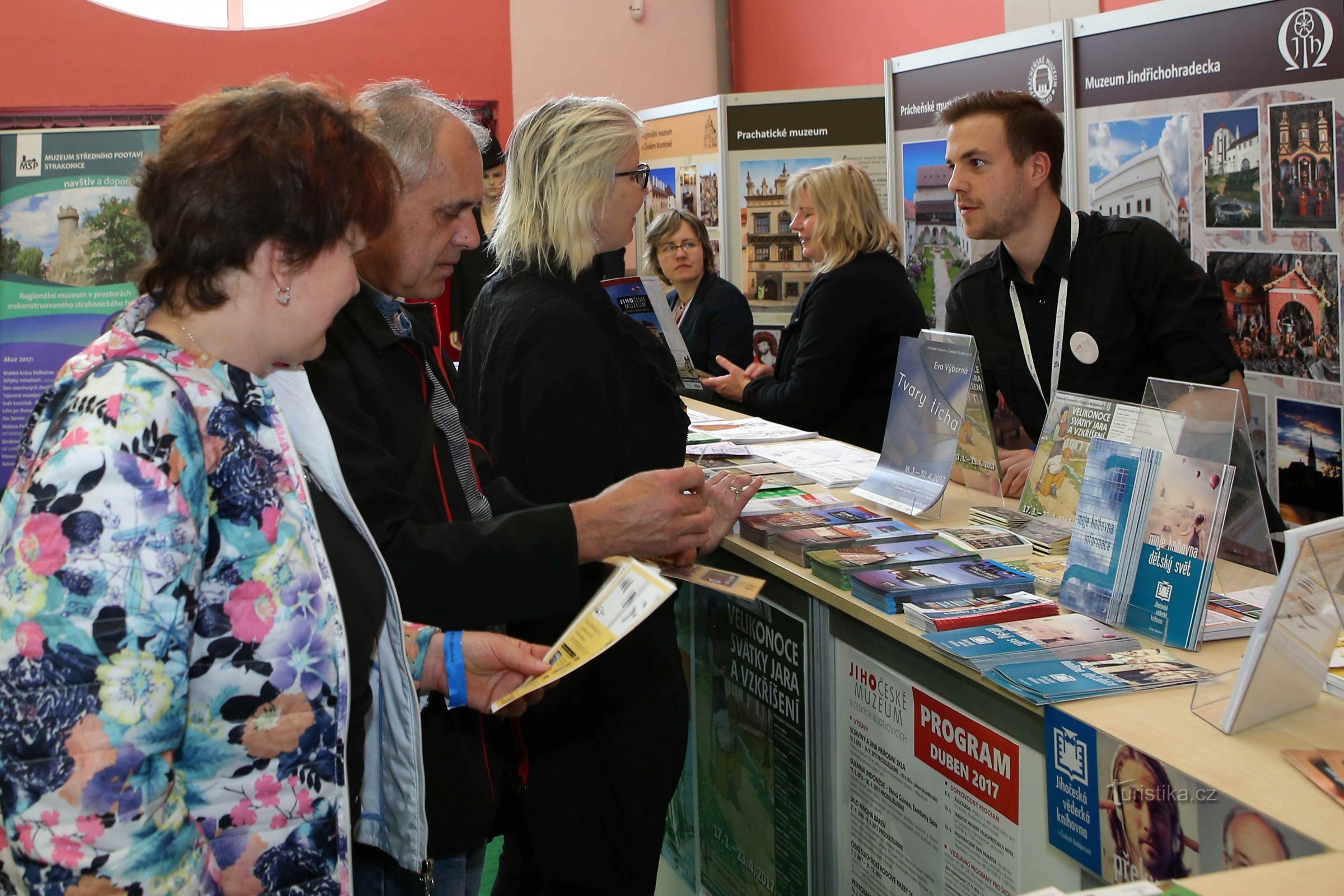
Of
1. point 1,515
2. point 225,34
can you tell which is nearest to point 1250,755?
point 1,515

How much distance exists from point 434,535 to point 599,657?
25.8 inches

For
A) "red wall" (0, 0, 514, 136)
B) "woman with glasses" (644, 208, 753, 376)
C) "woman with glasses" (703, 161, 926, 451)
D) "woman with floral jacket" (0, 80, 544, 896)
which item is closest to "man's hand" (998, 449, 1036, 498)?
"woman with glasses" (703, 161, 926, 451)

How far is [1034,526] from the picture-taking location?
85.2 inches

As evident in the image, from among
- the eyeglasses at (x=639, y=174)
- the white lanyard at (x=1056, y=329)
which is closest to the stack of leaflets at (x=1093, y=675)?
the eyeglasses at (x=639, y=174)

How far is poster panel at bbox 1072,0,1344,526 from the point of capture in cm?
332

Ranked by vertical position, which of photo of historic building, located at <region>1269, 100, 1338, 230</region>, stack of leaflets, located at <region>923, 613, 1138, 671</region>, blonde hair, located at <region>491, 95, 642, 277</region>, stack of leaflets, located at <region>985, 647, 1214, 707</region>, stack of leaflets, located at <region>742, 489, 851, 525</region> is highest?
photo of historic building, located at <region>1269, 100, 1338, 230</region>

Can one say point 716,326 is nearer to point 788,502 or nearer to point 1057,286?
point 1057,286

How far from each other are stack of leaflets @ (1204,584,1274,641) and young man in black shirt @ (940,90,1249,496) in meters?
1.07

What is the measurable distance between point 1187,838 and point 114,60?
754cm

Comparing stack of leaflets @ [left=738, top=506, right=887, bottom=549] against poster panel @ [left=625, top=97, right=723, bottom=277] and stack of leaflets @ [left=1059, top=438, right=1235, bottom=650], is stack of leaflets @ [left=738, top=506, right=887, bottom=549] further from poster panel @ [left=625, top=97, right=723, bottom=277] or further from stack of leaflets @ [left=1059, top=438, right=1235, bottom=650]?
poster panel @ [left=625, top=97, right=723, bottom=277]

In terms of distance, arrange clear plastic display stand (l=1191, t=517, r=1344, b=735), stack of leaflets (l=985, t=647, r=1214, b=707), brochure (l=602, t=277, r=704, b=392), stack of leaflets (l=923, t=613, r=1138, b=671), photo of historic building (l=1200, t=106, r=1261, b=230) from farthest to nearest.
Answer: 1. photo of historic building (l=1200, t=106, r=1261, b=230)
2. brochure (l=602, t=277, r=704, b=392)
3. stack of leaflets (l=923, t=613, r=1138, b=671)
4. stack of leaflets (l=985, t=647, r=1214, b=707)
5. clear plastic display stand (l=1191, t=517, r=1344, b=735)

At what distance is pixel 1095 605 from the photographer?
170 cm

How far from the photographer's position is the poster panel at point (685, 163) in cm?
650

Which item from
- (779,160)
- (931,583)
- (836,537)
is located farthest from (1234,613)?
(779,160)
